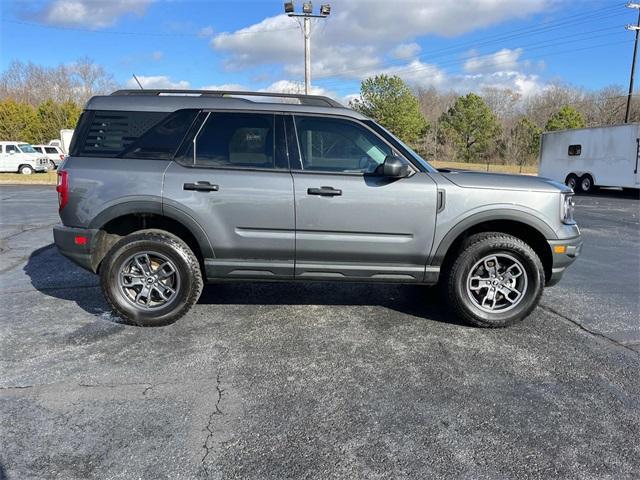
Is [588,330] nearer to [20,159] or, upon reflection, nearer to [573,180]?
[573,180]

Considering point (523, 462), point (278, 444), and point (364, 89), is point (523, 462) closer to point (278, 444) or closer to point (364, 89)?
point (278, 444)

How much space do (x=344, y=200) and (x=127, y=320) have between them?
222 cm

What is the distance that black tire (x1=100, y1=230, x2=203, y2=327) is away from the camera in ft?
12.9

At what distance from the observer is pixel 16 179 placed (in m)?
22.8

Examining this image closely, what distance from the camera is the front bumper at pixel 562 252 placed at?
4.03 metres

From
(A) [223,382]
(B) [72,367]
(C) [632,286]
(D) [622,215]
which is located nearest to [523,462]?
(A) [223,382]

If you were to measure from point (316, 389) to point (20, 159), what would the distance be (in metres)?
29.6

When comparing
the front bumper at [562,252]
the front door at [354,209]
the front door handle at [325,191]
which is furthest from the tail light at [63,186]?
the front bumper at [562,252]

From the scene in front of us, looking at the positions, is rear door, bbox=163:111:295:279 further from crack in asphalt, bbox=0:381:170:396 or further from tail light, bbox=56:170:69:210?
crack in asphalt, bbox=0:381:170:396

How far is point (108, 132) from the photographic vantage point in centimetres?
398

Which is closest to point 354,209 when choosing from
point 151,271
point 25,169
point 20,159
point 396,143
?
point 396,143

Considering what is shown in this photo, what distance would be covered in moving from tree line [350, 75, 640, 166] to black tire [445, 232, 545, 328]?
3610cm

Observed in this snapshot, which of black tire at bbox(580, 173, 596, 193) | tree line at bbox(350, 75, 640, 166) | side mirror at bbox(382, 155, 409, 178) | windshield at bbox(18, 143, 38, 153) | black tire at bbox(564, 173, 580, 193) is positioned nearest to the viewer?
side mirror at bbox(382, 155, 409, 178)

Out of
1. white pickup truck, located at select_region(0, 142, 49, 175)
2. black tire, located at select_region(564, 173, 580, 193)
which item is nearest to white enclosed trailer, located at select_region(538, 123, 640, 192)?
black tire, located at select_region(564, 173, 580, 193)
